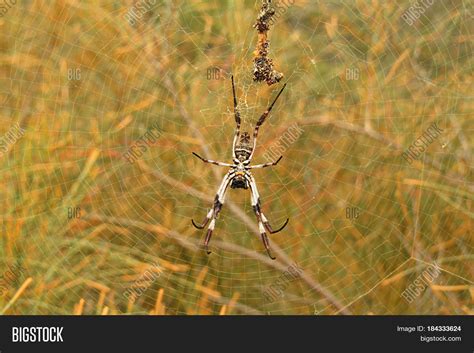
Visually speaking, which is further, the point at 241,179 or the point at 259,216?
the point at 259,216

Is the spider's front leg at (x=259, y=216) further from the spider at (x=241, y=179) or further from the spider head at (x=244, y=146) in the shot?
the spider head at (x=244, y=146)

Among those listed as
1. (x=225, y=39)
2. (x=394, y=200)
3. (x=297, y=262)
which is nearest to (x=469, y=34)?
(x=394, y=200)

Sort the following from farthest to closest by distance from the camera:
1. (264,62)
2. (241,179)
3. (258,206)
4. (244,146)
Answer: (258,206)
(241,179)
(244,146)
(264,62)

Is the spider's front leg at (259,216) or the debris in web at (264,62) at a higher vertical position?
the debris in web at (264,62)

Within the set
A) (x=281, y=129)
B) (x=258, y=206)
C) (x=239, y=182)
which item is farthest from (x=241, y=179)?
(x=281, y=129)

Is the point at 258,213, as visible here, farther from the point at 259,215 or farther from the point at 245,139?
the point at 245,139

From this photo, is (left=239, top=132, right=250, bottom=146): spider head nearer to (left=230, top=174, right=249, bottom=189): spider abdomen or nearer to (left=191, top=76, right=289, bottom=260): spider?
(left=191, top=76, right=289, bottom=260): spider

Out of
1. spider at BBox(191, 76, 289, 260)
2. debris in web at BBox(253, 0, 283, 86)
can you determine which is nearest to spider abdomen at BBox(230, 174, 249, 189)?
spider at BBox(191, 76, 289, 260)

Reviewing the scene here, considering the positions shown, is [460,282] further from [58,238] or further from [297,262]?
[58,238]

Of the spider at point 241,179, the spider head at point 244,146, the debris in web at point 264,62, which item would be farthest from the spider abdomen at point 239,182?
the debris in web at point 264,62

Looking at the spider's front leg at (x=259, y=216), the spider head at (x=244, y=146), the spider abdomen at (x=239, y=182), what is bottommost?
the spider's front leg at (x=259, y=216)
